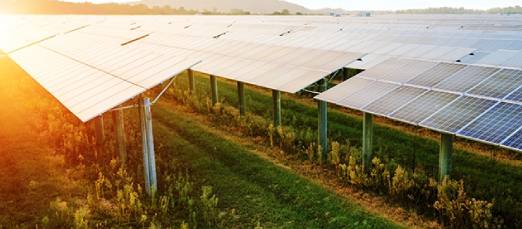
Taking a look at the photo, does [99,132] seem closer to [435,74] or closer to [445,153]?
[445,153]

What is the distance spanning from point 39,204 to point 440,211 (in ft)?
39.4

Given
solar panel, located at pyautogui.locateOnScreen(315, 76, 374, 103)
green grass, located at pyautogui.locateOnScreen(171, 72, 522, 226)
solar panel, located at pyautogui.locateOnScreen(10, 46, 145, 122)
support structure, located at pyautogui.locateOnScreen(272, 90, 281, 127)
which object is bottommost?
green grass, located at pyautogui.locateOnScreen(171, 72, 522, 226)

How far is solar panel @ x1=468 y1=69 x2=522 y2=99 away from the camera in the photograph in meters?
14.8

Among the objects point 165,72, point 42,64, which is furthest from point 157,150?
point 42,64

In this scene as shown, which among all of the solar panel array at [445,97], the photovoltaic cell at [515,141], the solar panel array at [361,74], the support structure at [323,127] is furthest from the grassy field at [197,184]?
the photovoltaic cell at [515,141]

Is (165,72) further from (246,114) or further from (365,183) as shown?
(246,114)

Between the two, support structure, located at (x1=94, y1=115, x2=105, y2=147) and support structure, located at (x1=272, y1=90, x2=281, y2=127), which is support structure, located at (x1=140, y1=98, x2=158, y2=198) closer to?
support structure, located at (x1=94, y1=115, x2=105, y2=147)

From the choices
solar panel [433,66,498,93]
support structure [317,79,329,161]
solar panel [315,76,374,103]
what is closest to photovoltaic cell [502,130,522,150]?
solar panel [433,66,498,93]

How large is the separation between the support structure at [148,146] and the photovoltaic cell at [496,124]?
9.06m

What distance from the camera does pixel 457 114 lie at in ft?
46.0

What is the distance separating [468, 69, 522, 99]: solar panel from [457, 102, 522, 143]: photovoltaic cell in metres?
0.90

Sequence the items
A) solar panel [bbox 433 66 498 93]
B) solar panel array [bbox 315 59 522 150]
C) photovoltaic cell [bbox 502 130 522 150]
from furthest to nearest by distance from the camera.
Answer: solar panel [bbox 433 66 498 93] → solar panel array [bbox 315 59 522 150] → photovoltaic cell [bbox 502 130 522 150]

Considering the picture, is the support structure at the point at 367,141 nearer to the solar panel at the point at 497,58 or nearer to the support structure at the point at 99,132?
the solar panel at the point at 497,58

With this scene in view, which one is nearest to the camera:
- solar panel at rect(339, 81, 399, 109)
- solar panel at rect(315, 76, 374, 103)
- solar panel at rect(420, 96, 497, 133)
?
solar panel at rect(420, 96, 497, 133)
